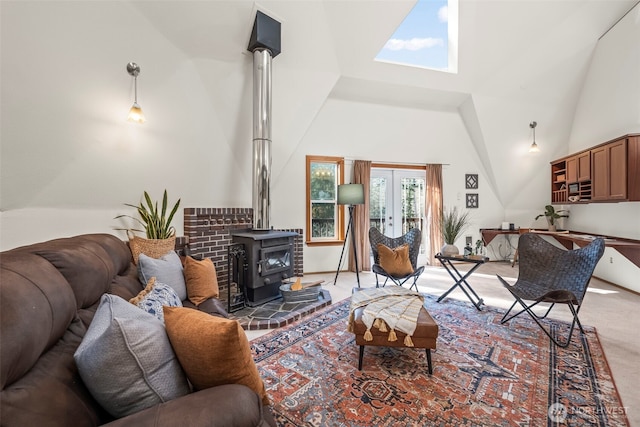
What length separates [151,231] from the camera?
2891mm

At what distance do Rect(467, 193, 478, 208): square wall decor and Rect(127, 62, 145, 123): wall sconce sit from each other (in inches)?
A: 232

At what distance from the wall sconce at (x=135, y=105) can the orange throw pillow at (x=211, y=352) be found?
232 centimetres

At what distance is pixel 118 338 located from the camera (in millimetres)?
882

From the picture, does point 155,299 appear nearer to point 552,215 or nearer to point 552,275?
point 552,275

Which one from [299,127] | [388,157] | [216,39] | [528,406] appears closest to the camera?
[528,406]

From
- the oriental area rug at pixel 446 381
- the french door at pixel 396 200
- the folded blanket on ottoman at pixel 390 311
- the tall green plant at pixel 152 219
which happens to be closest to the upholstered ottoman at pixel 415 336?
the folded blanket on ottoman at pixel 390 311

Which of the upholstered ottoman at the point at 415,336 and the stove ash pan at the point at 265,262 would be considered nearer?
the upholstered ottoman at the point at 415,336

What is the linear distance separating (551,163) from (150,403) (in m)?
7.39

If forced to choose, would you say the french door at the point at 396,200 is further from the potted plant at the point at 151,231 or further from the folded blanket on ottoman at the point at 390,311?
the potted plant at the point at 151,231

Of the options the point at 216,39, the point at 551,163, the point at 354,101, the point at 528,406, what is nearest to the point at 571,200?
the point at 551,163

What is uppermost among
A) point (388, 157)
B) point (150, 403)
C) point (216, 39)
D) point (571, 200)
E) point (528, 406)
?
point (216, 39)

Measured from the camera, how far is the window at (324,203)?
16.6 ft

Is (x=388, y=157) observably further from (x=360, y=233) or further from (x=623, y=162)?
Answer: (x=623, y=162)

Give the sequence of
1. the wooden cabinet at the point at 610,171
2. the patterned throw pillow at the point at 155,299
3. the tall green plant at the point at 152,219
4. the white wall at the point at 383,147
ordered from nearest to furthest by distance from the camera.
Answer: the patterned throw pillow at the point at 155,299, the tall green plant at the point at 152,219, the wooden cabinet at the point at 610,171, the white wall at the point at 383,147
